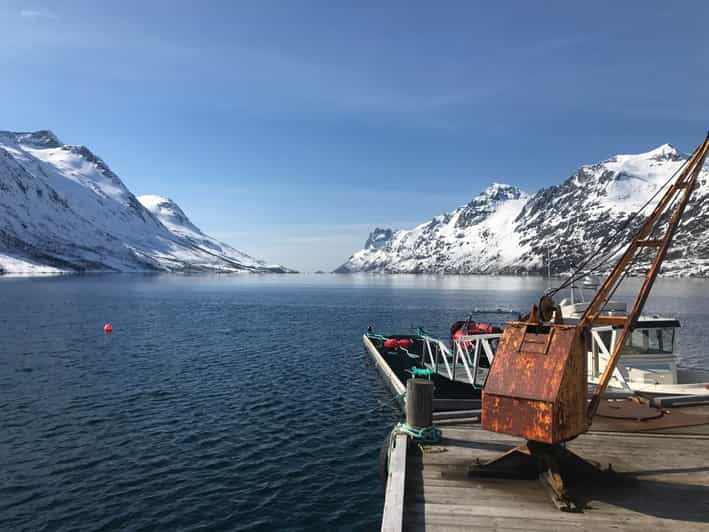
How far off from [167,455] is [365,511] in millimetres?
9776

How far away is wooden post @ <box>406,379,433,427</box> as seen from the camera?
1421cm

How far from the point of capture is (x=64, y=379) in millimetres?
35344

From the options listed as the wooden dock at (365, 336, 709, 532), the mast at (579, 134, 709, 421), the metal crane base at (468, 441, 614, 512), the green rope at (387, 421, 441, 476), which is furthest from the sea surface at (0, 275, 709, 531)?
the mast at (579, 134, 709, 421)

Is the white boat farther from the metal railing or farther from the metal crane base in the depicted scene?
the metal crane base

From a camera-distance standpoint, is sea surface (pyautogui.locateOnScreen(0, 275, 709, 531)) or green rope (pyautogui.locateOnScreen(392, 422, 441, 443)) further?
Answer: sea surface (pyautogui.locateOnScreen(0, 275, 709, 531))

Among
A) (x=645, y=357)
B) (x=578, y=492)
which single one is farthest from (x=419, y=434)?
(x=645, y=357)

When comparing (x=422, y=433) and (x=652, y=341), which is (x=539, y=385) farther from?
(x=652, y=341)

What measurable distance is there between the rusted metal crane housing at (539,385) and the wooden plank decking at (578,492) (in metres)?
1.48

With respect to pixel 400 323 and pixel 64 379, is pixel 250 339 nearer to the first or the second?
pixel 64 379

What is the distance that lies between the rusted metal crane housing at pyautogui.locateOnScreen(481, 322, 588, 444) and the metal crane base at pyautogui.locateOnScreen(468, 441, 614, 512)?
0.88 m

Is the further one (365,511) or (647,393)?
(647,393)

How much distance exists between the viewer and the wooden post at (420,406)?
14.2 m

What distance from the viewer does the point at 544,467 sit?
11.4m

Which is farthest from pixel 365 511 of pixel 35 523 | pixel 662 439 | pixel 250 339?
pixel 250 339
